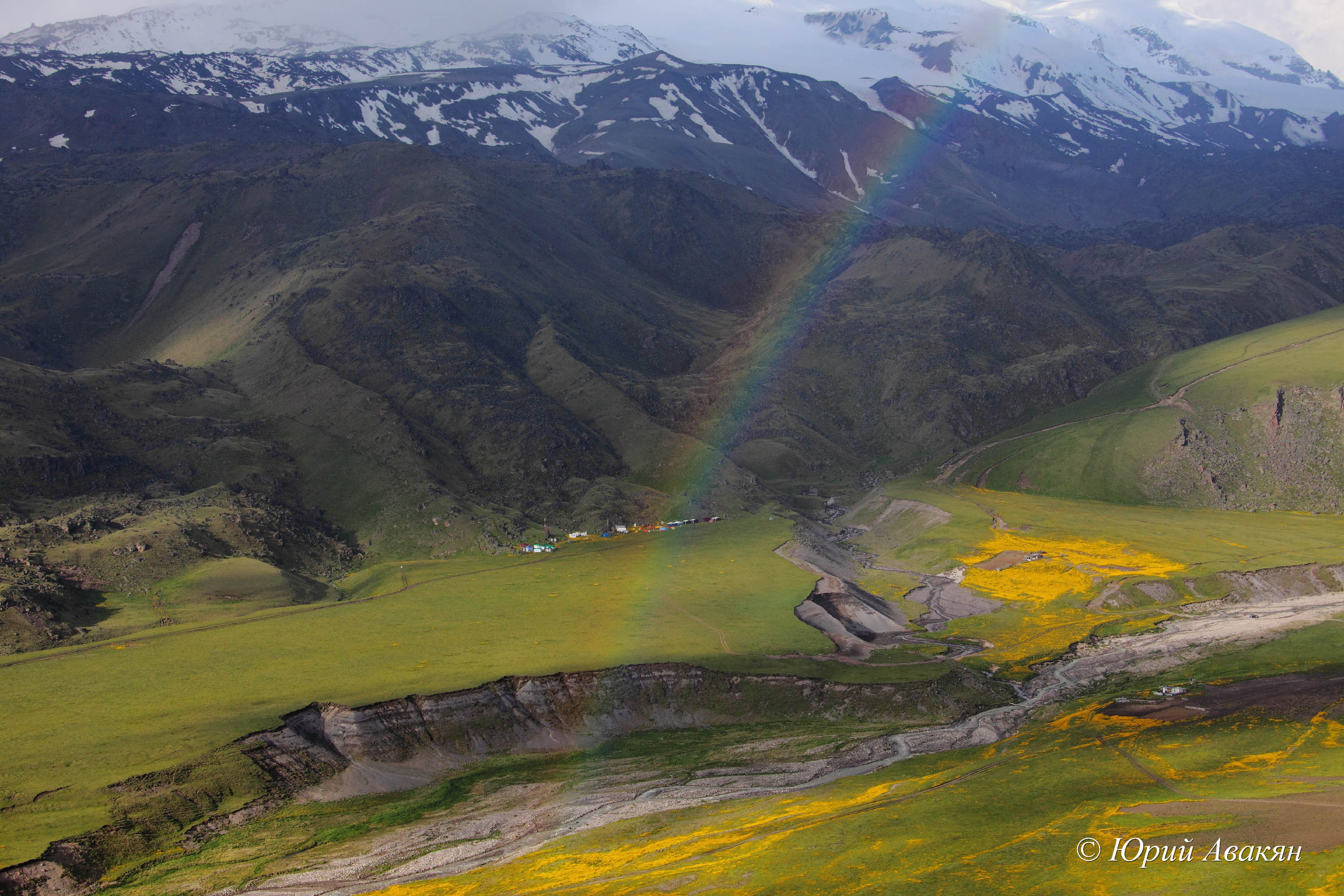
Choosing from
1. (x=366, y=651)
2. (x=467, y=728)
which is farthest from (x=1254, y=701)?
(x=366, y=651)

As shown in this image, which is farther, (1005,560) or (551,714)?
(1005,560)

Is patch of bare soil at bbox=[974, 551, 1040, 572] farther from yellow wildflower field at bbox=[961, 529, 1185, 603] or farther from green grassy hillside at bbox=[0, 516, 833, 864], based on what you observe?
green grassy hillside at bbox=[0, 516, 833, 864]

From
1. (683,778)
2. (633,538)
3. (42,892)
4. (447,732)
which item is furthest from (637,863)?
(633,538)

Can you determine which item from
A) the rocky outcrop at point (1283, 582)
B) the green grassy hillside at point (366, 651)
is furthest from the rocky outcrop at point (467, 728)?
the rocky outcrop at point (1283, 582)

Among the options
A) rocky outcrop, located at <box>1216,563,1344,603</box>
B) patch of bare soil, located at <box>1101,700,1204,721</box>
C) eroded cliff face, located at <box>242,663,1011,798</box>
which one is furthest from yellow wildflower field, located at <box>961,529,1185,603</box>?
patch of bare soil, located at <box>1101,700,1204,721</box>

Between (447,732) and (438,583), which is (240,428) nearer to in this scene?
(438,583)

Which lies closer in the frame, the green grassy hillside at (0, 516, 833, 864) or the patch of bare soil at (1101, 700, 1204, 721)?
the green grassy hillside at (0, 516, 833, 864)

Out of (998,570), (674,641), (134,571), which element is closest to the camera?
(674,641)

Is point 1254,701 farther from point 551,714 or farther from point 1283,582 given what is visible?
point 551,714
